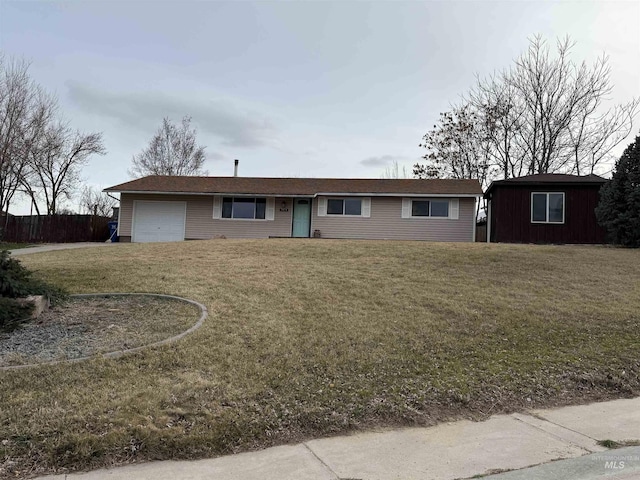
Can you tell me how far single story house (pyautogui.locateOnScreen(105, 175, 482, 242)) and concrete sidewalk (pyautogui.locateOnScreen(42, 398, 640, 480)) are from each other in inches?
652

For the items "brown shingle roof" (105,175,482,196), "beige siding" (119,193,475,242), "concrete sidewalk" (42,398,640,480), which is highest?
"brown shingle roof" (105,175,482,196)

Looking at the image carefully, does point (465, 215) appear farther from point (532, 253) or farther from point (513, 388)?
point (513, 388)

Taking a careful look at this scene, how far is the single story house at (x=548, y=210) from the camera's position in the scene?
57.0 ft

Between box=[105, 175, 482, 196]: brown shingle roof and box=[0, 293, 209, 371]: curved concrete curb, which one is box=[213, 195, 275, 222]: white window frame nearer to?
box=[105, 175, 482, 196]: brown shingle roof

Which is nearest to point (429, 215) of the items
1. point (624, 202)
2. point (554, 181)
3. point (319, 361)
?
point (554, 181)

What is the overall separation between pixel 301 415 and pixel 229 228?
18151mm

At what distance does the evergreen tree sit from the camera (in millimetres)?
14172

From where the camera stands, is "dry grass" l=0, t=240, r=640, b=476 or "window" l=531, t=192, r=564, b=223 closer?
"dry grass" l=0, t=240, r=640, b=476

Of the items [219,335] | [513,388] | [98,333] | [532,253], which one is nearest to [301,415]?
[219,335]

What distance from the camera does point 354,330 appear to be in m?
6.22

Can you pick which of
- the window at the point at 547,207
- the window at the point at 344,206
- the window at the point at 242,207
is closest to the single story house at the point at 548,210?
the window at the point at 547,207

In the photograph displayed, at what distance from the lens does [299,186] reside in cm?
2198

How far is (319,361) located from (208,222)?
17.4m

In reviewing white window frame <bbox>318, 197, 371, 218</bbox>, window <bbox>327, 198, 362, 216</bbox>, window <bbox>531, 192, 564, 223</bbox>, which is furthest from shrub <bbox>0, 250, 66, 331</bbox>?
window <bbox>531, 192, 564, 223</bbox>
